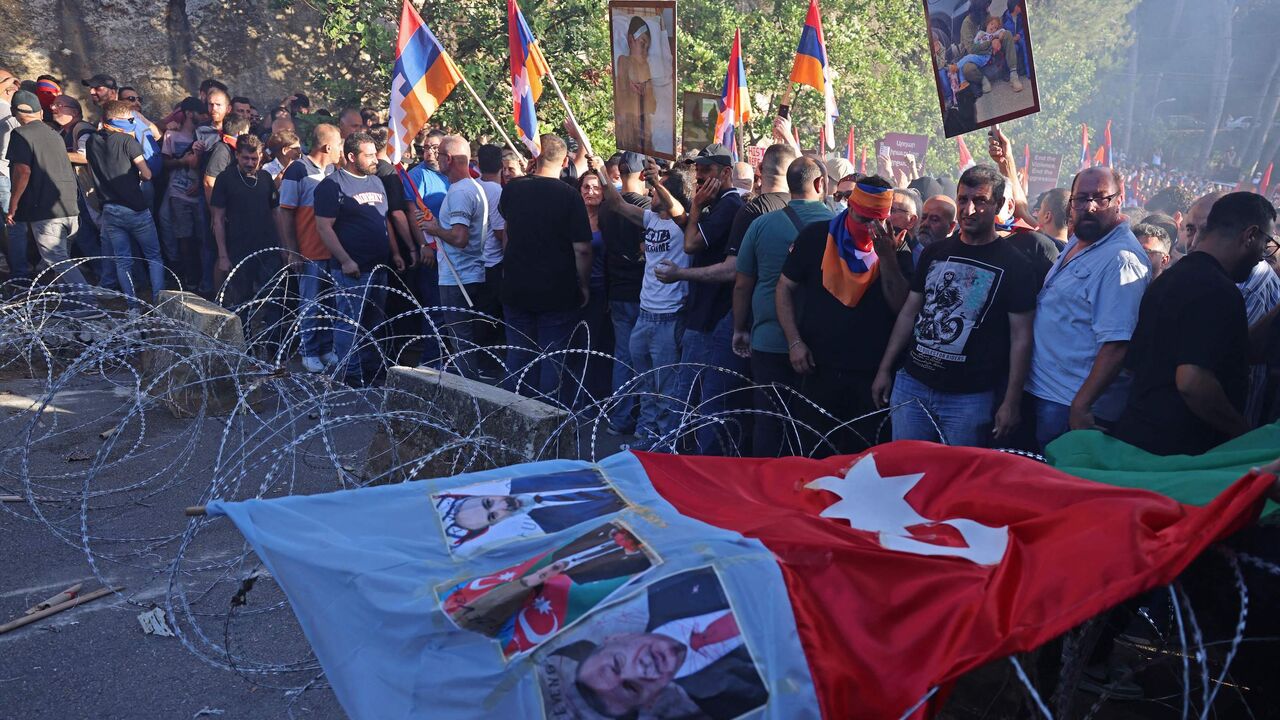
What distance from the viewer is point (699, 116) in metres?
9.30

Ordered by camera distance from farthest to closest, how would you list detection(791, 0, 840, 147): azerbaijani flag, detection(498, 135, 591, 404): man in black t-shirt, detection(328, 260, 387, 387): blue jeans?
1. detection(791, 0, 840, 147): azerbaijani flag
2. detection(328, 260, 387, 387): blue jeans
3. detection(498, 135, 591, 404): man in black t-shirt

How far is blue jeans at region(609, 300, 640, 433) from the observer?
24.8 feet

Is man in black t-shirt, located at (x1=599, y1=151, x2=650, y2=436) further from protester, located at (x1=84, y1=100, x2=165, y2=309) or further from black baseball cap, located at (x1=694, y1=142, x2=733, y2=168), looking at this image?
protester, located at (x1=84, y1=100, x2=165, y2=309)

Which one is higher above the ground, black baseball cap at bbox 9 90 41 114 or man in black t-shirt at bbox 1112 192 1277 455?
black baseball cap at bbox 9 90 41 114

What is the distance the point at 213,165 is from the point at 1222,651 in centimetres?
1031

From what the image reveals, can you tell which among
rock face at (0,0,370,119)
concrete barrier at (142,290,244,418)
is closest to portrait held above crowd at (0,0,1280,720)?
concrete barrier at (142,290,244,418)

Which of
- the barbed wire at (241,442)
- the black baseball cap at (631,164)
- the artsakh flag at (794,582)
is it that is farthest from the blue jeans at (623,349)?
the artsakh flag at (794,582)

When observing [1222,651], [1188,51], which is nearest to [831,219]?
[1222,651]

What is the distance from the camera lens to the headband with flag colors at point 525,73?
25.4 feet

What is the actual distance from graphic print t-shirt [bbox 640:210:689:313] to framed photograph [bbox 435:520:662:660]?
160 inches

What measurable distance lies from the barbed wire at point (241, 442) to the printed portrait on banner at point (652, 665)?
103 cm

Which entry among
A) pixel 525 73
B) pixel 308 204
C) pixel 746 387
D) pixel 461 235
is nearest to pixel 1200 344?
pixel 746 387

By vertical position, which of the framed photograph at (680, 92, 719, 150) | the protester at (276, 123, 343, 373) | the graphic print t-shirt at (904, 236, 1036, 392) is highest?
the framed photograph at (680, 92, 719, 150)

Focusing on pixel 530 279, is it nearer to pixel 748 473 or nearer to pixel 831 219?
pixel 831 219
